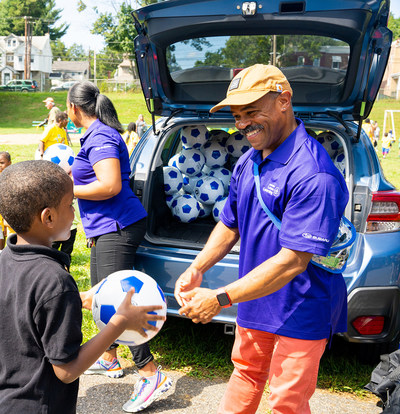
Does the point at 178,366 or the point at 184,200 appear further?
the point at 184,200

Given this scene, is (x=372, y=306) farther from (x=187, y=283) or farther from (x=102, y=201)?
(x=102, y=201)

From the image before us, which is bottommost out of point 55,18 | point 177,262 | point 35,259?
point 177,262

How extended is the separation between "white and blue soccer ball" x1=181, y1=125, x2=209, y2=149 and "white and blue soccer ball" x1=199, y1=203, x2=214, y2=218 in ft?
1.98

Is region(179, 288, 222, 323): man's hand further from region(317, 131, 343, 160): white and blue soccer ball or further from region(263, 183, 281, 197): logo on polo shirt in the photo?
region(317, 131, 343, 160): white and blue soccer ball

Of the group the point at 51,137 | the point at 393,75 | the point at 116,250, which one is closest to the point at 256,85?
the point at 116,250

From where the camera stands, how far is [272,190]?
2.08m

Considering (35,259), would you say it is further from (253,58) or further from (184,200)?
(184,200)

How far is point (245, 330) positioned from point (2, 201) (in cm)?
124

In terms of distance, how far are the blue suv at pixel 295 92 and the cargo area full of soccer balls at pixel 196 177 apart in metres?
0.05

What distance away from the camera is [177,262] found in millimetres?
3367

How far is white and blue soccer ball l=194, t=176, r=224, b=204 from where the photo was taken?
15.3ft

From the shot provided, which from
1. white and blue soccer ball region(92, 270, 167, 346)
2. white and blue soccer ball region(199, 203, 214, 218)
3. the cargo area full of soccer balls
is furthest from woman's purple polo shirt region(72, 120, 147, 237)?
white and blue soccer ball region(199, 203, 214, 218)

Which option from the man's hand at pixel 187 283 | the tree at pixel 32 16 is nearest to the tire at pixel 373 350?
the man's hand at pixel 187 283

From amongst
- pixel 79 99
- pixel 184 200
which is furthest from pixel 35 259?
pixel 184 200
